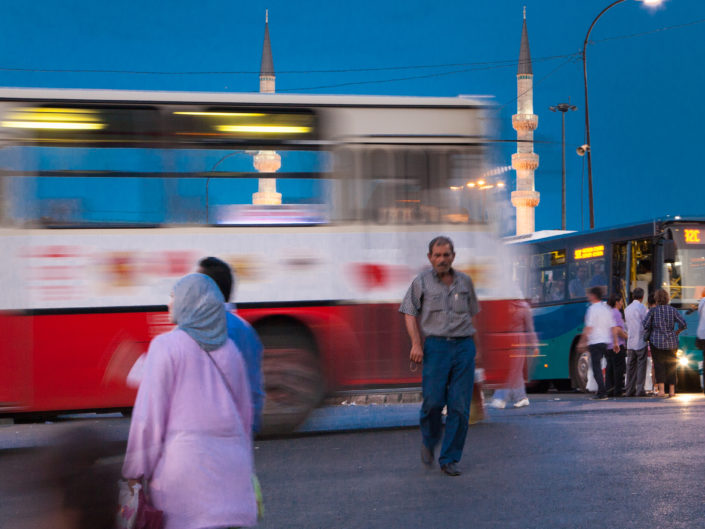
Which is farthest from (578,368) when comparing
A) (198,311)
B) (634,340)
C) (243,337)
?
(198,311)

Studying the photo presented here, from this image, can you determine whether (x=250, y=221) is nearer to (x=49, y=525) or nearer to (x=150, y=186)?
(x=150, y=186)

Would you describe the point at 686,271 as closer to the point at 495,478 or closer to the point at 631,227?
the point at 631,227

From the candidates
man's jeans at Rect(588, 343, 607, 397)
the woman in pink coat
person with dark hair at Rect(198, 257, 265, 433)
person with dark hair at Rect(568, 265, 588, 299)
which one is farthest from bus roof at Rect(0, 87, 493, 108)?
person with dark hair at Rect(568, 265, 588, 299)

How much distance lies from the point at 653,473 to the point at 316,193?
14.3 ft

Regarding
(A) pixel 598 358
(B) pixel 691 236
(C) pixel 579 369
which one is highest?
(B) pixel 691 236

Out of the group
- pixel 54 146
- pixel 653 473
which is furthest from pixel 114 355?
pixel 653 473

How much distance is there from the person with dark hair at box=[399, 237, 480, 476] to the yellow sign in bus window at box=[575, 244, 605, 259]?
510 inches

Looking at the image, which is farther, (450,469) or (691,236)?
(691,236)

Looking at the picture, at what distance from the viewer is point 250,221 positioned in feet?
34.8

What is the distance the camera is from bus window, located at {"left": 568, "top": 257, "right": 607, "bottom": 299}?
2048 cm

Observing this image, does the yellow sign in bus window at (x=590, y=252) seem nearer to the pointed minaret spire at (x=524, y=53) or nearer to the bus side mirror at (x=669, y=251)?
the bus side mirror at (x=669, y=251)

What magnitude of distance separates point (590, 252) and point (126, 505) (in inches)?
720

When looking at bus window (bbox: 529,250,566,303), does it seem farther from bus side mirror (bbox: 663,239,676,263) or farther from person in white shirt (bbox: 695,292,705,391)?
person in white shirt (bbox: 695,292,705,391)

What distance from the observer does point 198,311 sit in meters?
3.64
